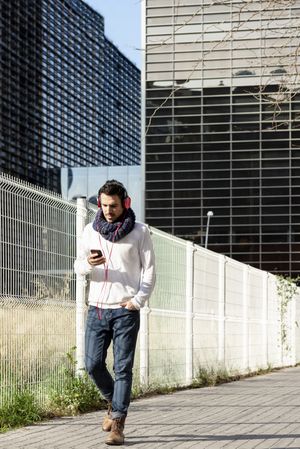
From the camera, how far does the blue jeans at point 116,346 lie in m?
6.82

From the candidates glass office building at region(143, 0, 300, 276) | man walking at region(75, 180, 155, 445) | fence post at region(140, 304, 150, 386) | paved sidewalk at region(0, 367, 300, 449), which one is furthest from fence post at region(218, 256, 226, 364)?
glass office building at region(143, 0, 300, 276)

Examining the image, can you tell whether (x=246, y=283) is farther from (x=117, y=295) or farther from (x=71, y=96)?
(x=71, y=96)

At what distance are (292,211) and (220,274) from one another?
6297cm

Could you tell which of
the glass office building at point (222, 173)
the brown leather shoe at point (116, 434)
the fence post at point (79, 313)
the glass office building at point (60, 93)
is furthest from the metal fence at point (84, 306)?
the glass office building at point (60, 93)

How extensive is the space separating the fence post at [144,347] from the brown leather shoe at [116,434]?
14.6 feet

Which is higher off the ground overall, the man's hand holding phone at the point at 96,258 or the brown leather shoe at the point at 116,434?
the man's hand holding phone at the point at 96,258

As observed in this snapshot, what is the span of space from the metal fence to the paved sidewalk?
1.86ft

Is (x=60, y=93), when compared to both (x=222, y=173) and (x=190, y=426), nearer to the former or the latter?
(x=222, y=173)

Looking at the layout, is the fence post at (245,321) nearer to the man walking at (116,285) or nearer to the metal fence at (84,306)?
the metal fence at (84,306)

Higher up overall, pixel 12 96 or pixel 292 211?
pixel 12 96

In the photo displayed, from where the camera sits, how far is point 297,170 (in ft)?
257

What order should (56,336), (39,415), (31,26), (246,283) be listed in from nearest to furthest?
(39,415) → (56,336) → (246,283) → (31,26)

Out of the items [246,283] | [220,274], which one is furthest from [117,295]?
[246,283]

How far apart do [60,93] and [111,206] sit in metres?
127
